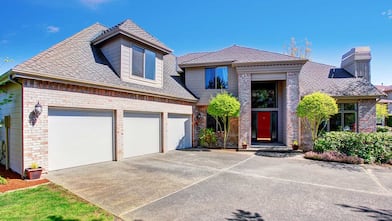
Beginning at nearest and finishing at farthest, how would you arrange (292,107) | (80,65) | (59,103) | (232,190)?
(232,190) → (59,103) → (80,65) → (292,107)

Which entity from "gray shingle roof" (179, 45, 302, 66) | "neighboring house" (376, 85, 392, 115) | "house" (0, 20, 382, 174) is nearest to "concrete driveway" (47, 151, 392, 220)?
"house" (0, 20, 382, 174)

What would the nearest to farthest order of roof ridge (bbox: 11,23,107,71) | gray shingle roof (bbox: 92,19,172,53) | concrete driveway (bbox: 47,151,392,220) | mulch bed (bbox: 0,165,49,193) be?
concrete driveway (bbox: 47,151,392,220) < mulch bed (bbox: 0,165,49,193) < roof ridge (bbox: 11,23,107,71) < gray shingle roof (bbox: 92,19,172,53)

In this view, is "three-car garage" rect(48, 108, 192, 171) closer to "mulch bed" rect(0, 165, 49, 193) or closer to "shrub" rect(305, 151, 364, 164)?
"mulch bed" rect(0, 165, 49, 193)

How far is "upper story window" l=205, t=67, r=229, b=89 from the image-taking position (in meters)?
14.8

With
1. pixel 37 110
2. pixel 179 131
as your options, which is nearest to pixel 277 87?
pixel 179 131

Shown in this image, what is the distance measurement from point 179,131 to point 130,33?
22.5 feet

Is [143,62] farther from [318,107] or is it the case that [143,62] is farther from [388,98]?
[388,98]

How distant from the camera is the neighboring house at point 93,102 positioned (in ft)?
22.6

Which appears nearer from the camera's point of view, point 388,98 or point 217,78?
point 217,78

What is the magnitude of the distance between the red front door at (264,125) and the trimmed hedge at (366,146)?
17.7 feet

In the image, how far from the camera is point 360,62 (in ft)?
50.2

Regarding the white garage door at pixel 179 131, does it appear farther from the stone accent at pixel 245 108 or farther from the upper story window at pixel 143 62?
the stone accent at pixel 245 108

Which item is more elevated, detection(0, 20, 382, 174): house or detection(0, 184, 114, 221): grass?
detection(0, 20, 382, 174): house

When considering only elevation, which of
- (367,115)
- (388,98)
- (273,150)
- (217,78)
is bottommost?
(273,150)
